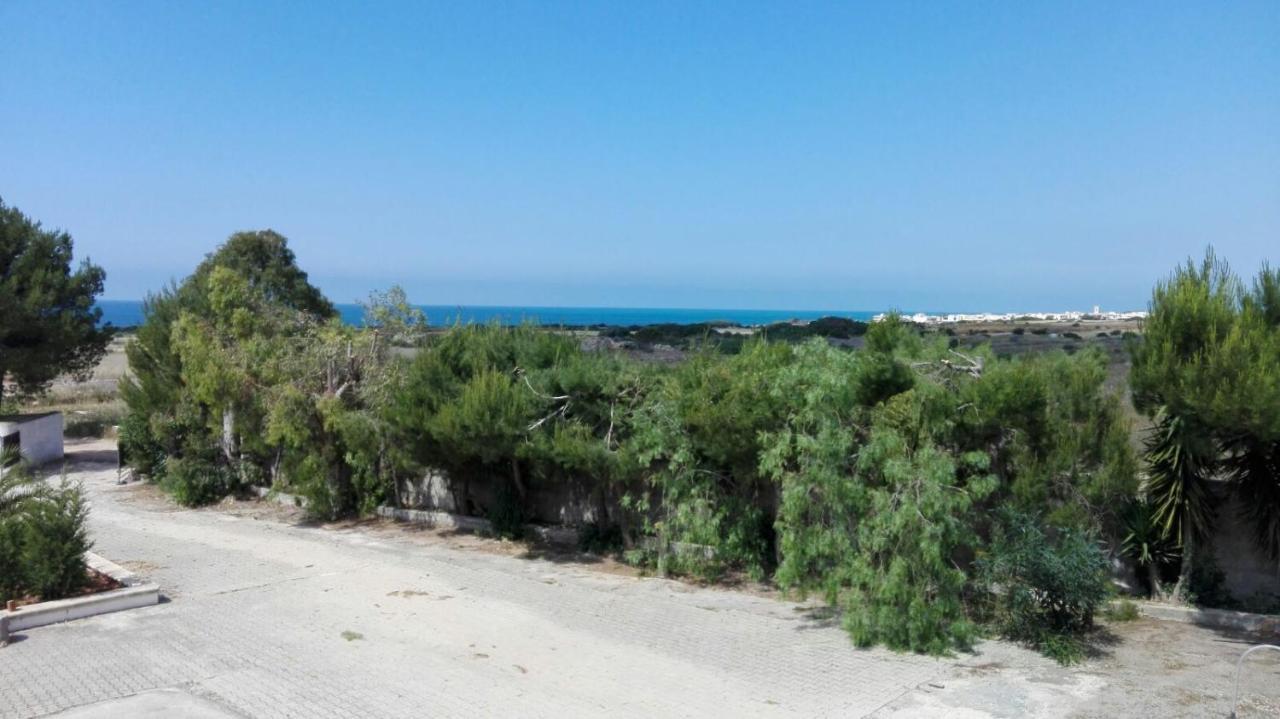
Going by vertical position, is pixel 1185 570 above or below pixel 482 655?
above

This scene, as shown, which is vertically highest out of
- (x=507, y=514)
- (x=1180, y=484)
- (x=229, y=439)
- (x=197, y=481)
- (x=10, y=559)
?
(x=1180, y=484)

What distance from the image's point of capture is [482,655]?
975 cm

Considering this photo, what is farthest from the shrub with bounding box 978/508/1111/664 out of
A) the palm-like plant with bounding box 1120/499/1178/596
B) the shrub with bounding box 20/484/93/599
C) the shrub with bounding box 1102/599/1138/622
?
the shrub with bounding box 20/484/93/599

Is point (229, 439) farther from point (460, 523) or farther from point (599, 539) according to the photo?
point (599, 539)

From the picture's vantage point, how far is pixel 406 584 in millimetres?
12750

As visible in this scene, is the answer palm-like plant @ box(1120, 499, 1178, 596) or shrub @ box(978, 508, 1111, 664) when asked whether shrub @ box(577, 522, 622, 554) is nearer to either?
shrub @ box(978, 508, 1111, 664)


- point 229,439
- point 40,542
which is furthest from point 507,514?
point 229,439

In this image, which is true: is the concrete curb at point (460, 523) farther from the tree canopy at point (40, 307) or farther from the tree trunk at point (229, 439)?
the tree canopy at point (40, 307)

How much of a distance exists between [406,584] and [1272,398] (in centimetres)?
1029

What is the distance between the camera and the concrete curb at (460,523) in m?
15.4

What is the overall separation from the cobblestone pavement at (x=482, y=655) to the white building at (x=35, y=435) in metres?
13.6

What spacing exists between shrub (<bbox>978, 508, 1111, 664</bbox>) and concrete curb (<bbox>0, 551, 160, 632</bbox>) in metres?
9.98

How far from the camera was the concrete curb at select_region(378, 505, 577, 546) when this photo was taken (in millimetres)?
15391

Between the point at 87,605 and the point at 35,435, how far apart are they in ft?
56.3
